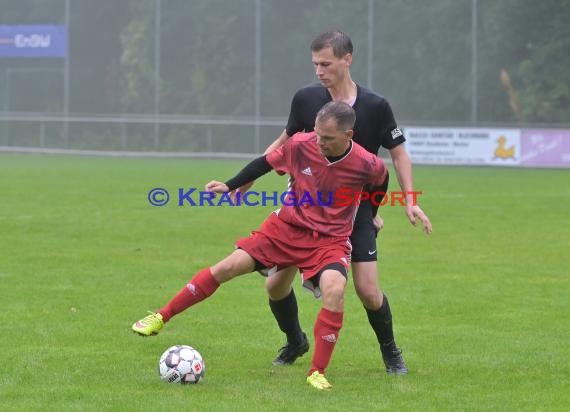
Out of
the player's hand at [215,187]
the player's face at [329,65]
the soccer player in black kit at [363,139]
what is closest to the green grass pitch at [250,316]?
the soccer player in black kit at [363,139]

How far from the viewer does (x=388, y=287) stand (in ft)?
34.0

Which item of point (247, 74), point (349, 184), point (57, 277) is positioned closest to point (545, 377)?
point (349, 184)

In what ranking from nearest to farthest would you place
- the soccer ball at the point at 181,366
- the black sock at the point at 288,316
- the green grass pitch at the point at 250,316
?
the green grass pitch at the point at 250,316
the soccer ball at the point at 181,366
the black sock at the point at 288,316

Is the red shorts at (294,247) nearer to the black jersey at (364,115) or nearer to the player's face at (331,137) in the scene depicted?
the player's face at (331,137)

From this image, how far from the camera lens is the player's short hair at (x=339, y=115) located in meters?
6.16

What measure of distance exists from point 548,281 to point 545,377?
422cm

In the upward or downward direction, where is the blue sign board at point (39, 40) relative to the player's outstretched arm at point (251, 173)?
upward

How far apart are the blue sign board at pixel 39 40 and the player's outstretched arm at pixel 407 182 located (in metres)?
37.3

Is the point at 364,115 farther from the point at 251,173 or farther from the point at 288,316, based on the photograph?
the point at 288,316

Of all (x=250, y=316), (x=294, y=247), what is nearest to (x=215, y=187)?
(x=294, y=247)

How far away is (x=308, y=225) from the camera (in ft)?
20.9

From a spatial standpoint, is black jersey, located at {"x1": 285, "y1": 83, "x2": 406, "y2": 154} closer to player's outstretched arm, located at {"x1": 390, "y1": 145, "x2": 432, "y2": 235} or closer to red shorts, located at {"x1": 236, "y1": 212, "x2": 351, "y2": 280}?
player's outstretched arm, located at {"x1": 390, "y1": 145, "x2": 432, "y2": 235}

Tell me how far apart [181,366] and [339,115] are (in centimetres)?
159

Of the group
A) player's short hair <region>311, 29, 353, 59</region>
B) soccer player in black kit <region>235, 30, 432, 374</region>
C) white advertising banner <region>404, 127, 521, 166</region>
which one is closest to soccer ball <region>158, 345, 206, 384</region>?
soccer player in black kit <region>235, 30, 432, 374</region>
